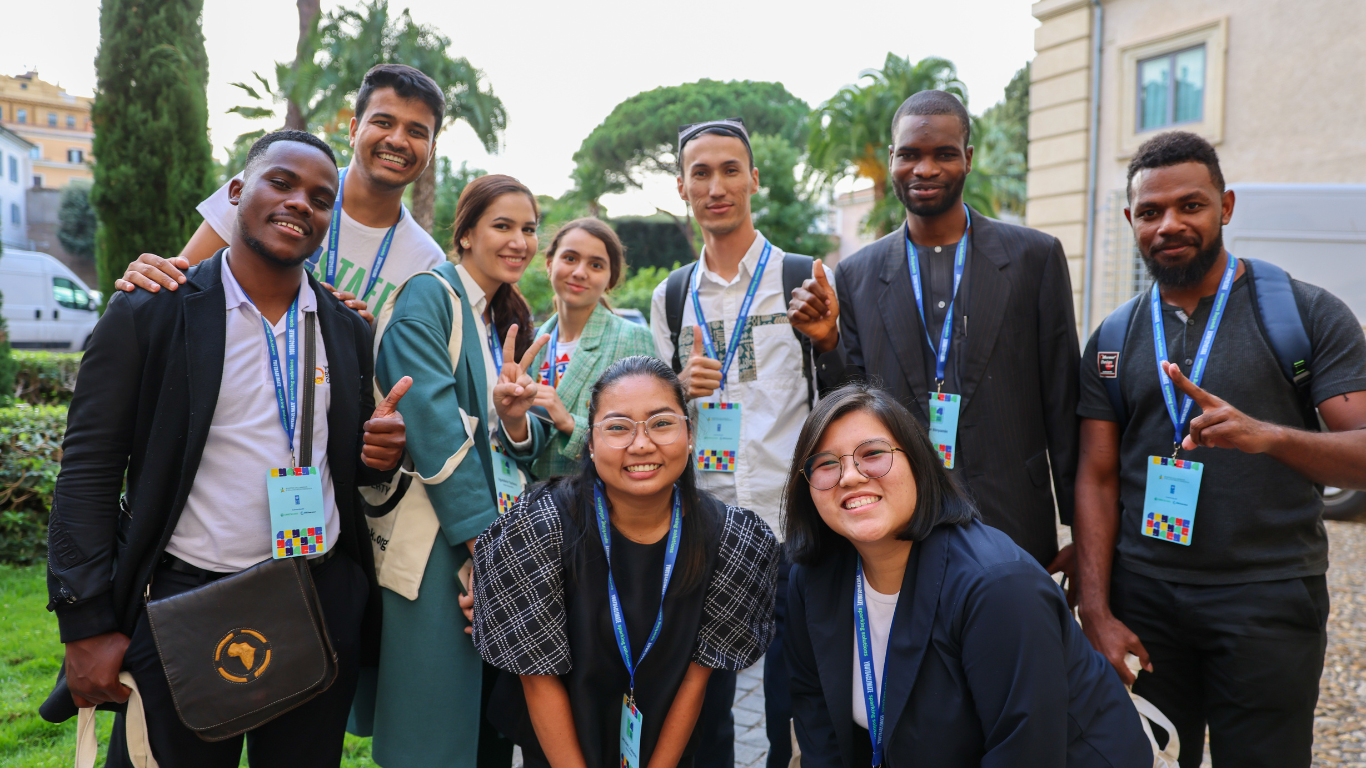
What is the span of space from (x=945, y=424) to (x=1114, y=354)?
633mm

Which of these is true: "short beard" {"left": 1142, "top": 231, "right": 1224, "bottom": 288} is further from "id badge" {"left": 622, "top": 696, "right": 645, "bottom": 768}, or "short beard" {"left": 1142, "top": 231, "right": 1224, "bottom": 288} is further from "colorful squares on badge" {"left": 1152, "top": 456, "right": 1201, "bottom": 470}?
"id badge" {"left": 622, "top": 696, "right": 645, "bottom": 768}

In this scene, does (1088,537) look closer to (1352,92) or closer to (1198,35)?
(1352,92)

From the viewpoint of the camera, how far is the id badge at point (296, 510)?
223cm

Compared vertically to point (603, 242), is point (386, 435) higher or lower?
lower

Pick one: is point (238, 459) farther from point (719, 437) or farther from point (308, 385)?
point (719, 437)

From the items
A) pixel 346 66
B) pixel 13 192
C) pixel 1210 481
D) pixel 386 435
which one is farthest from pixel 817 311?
pixel 13 192

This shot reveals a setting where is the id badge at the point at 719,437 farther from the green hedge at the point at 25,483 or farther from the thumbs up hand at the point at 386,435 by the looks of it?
the green hedge at the point at 25,483

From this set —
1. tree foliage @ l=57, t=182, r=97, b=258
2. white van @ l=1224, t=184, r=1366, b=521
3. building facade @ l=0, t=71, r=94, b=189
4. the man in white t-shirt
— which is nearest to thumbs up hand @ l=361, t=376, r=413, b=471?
the man in white t-shirt

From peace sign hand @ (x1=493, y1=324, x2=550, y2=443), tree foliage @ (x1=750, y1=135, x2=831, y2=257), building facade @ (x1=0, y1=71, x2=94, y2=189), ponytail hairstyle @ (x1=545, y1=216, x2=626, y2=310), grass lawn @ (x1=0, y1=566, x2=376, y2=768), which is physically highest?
building facade @ (x1=0, y1=71, x2=94, y2=189)

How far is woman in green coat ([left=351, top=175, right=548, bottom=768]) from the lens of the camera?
2619mm

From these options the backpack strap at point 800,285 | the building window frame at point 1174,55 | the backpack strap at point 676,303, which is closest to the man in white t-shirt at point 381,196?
the backpack strap at point 676,303

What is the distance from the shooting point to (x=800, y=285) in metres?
3.16

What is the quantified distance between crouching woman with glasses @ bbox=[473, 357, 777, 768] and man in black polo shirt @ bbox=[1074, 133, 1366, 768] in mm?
1263

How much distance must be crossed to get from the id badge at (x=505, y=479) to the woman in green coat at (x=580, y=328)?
0.35 meters
